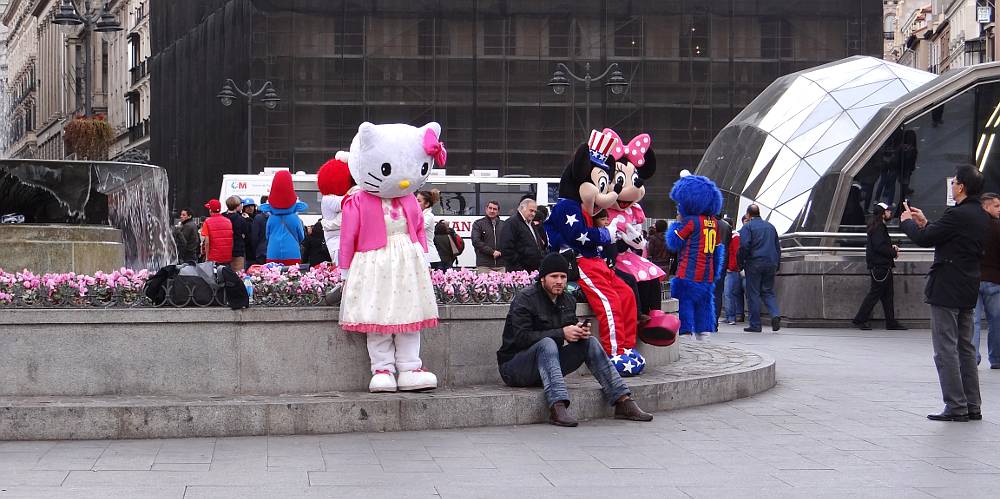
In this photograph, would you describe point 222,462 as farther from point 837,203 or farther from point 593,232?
point 837,203

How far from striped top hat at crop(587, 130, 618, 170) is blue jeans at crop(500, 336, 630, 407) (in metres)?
2.14

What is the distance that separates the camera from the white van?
39.8 meters

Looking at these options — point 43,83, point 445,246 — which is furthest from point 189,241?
point 43,83

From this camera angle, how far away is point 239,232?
63.1 feet

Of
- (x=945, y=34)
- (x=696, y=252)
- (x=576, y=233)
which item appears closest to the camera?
(x=576, y=233)

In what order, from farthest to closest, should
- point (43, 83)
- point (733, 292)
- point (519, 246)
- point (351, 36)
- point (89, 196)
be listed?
point (43, 83), point (351, 36), point (733, 292), point (519, 246), point (89, 196)

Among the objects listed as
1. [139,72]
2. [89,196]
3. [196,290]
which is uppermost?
[139,72]

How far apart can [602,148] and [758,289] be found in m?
8.82

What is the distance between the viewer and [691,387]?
10.7 meters

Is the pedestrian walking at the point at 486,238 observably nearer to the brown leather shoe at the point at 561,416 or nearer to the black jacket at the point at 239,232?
the black jacket at the point at 239,232

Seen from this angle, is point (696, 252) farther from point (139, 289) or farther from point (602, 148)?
point (139, 289)

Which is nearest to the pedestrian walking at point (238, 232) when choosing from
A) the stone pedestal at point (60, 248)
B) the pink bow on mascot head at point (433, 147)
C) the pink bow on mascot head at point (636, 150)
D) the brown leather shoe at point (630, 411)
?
the stone pedestal at point (60, 248)

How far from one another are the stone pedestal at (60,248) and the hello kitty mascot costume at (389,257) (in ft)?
15.2

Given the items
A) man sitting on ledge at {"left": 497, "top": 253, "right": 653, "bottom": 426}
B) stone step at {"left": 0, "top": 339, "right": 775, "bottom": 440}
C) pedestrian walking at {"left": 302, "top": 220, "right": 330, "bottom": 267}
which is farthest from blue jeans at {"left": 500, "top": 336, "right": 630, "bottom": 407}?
pedestrian walking at {"left": 302, "top": 220, "right": 330, "bottom": 267}
